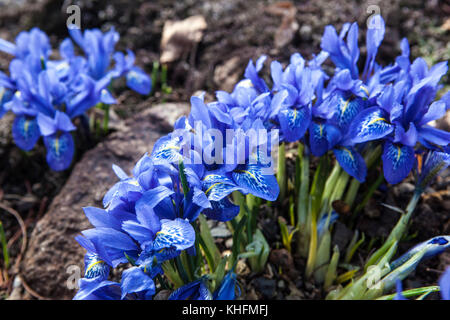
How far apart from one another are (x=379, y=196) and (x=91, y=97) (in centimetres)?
211

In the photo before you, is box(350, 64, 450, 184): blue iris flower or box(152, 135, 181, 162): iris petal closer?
box(152, 135, 181, 162): iris petal

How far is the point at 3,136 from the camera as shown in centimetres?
340

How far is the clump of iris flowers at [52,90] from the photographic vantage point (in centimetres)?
281

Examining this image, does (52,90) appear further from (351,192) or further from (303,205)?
(351,192)

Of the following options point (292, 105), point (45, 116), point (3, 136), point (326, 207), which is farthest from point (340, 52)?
point (3, 136)

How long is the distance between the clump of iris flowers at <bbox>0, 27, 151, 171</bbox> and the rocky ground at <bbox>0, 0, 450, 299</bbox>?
298 mm

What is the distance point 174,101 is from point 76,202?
1316mm

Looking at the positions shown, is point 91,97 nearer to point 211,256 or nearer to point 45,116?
point 45,116

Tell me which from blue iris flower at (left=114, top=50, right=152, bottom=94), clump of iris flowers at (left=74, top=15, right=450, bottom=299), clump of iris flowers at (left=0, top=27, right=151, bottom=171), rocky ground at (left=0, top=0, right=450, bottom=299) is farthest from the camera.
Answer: blue iris flower at (left=114, top=50, right=152, bottom=94)

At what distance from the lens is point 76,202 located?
2.77 meters

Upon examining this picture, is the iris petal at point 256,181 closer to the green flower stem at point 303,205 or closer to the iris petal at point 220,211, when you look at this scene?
the iris petal at point 220,211

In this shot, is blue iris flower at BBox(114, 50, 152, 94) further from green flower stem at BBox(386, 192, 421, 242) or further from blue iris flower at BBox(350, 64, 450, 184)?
green flower stem at BBox(386, 192, 421, 242)

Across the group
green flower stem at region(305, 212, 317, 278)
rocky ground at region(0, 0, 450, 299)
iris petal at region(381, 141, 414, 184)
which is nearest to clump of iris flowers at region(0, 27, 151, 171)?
rocky ground at region(0, 0, 450, 299)

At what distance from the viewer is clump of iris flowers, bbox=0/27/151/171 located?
9.23 ft
